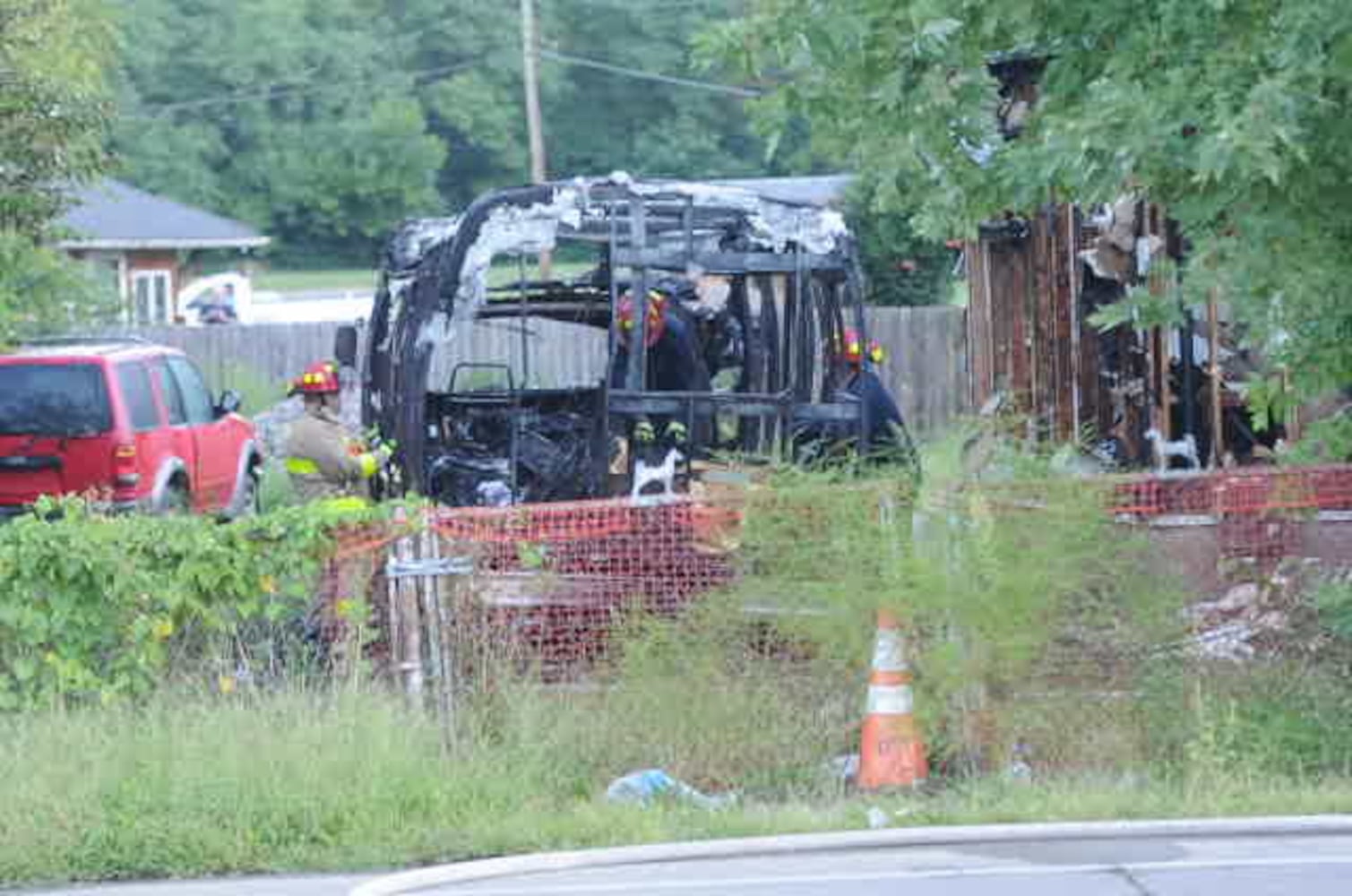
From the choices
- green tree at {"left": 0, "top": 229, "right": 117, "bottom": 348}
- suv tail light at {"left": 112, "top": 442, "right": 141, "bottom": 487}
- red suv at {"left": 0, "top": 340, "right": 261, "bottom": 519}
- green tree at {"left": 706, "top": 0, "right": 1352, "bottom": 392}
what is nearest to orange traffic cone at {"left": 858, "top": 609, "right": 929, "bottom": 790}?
green tree at {"left": 706, "top": 0, "right": 1352, "bottom": 392}

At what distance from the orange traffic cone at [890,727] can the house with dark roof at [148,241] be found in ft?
110

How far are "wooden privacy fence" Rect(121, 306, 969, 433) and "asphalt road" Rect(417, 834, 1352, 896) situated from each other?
18.6 meters

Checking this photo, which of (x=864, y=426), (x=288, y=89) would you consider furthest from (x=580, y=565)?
(x=288, y=89)

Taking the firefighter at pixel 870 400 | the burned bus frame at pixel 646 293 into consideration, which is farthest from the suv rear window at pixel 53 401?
the firefighter at pixel 870 400

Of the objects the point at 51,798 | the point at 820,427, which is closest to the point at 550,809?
the point at 51,798

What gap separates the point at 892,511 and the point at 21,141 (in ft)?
36.0

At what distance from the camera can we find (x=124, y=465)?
54.6 feet

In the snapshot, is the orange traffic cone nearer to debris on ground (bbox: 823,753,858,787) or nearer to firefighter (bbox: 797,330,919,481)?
debris on ground (bbox: 823,753,858,787)

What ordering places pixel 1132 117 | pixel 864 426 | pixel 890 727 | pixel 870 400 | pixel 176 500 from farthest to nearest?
→ pixel 176 500 < pixel 870 400 < pixel 864 426 < pixel 890 727 < pixel 1132 117

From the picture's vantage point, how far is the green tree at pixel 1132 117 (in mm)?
8922

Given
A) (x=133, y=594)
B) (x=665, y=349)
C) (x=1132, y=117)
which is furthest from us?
(x=665, y=349)

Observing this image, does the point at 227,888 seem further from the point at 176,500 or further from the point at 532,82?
the point at 532,82

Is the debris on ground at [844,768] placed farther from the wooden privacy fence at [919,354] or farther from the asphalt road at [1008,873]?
the wooden privacy fence at [919,354]

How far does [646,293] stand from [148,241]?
31.6 m
